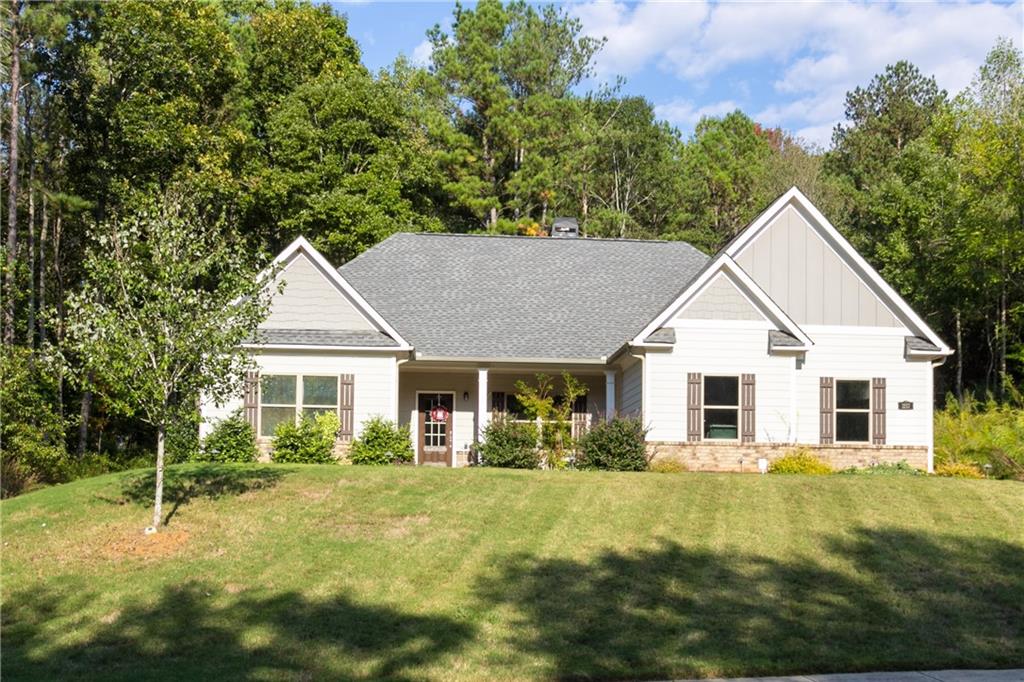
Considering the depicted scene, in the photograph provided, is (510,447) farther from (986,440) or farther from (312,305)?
(986,440)

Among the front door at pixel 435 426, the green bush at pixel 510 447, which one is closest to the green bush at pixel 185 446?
the green bush at pixel 510 447

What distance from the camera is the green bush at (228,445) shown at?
73.4 feet

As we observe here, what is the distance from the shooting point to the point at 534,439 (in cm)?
2245

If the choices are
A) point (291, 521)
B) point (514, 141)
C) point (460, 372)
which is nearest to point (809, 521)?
point (291, 521)

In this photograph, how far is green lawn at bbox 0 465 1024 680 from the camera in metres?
10.6

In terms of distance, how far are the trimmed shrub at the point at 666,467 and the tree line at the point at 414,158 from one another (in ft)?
38.2

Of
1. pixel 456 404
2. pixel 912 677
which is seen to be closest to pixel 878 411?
pixel 456 404

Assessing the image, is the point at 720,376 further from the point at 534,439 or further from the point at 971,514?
the point at 971,514

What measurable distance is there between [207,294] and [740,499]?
8684mm

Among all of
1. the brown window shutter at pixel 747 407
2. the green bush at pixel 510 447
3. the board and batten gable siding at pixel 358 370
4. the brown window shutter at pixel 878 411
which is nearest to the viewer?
the green bush at pixel 510 447

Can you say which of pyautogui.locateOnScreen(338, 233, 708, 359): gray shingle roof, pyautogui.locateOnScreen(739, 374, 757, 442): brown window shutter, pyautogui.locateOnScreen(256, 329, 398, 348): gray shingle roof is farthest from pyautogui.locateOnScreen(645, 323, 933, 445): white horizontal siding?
pyautogui.locateOnScreen(256, 329, 398, 348): gray shingle roof

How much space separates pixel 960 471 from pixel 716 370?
5221mm

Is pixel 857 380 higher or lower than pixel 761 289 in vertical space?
lower

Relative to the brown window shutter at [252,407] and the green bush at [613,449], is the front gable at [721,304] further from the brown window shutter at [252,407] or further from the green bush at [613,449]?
the brown window shutter at [252,407]
